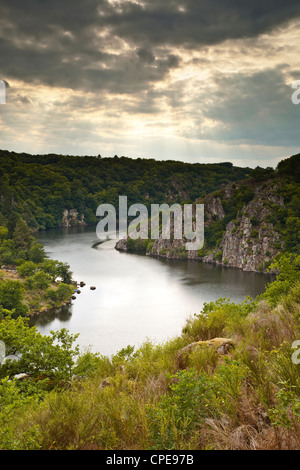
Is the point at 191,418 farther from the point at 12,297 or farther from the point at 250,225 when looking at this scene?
the point at 250,225

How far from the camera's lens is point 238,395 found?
402cm

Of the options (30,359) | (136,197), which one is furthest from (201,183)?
(30,359)

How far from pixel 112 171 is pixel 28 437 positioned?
193364mm

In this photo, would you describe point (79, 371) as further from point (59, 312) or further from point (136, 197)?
point (136, 197)

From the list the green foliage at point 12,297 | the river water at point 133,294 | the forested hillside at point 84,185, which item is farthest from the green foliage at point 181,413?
the forested hillside at point 84,185

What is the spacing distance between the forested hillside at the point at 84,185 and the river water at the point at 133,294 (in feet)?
169

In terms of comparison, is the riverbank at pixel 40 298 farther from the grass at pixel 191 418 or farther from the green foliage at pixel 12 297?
the grass at pixel 191 418

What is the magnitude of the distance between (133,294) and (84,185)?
12937cm

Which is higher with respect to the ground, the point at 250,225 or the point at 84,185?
the point at 84,185

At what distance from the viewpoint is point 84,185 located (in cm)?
17150

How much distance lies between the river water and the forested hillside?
5137 centimetres

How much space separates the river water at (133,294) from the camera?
35.9 m

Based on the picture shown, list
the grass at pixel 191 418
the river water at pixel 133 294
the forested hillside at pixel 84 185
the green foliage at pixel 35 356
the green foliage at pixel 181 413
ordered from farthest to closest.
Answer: the forested hillside at pixel 84 185, the river water at pixel 133 294, the green foliage at pixel 35 356, the green foliage at pixel 181 413, the grass at pixel 191 418

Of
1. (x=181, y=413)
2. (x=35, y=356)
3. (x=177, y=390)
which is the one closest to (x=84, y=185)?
(x=35, y=356)
